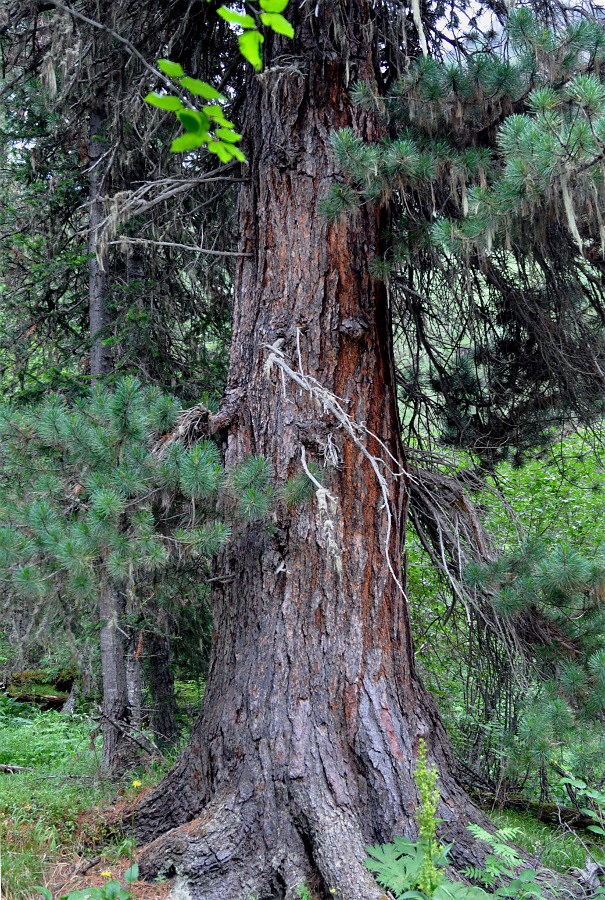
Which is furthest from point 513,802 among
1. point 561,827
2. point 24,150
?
point 24,150

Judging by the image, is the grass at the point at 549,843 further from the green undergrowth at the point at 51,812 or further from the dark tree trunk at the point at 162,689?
the dark tree trunk at the point at 162,689

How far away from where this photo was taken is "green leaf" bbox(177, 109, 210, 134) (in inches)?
61.2

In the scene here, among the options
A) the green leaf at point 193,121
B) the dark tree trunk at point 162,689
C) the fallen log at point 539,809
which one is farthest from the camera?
the dark tree trunk at point 162,689

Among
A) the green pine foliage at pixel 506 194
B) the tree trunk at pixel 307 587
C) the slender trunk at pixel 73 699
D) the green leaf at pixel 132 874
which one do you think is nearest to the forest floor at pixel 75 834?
the green leaf at pixel 132 874

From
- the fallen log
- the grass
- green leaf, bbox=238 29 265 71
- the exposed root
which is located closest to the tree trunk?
the exposed root

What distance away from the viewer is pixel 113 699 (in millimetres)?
5742

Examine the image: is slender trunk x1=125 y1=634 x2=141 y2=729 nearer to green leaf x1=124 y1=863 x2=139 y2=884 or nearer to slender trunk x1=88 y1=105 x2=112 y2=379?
green leaf x1=124 y1=863 x2=139 y2=884

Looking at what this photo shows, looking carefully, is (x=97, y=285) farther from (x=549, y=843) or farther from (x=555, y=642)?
(x=549, y=843)

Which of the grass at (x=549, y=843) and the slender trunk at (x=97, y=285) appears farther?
the slender trunk at (x=97, y=285)

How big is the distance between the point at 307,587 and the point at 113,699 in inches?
116

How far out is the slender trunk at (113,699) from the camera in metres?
5.32

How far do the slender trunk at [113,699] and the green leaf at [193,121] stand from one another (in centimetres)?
404

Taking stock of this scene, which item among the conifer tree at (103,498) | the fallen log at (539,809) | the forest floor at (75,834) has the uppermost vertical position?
the conifer tree at (103,498)

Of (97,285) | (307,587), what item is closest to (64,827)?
(307,587)
